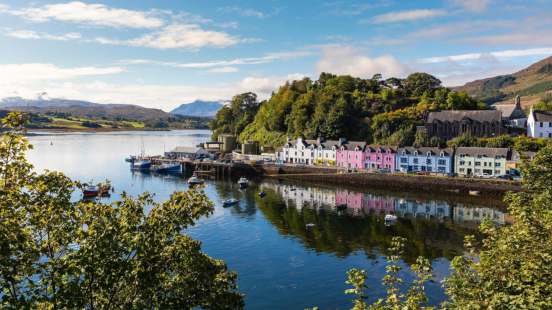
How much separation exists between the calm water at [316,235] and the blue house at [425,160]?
12.9 metres

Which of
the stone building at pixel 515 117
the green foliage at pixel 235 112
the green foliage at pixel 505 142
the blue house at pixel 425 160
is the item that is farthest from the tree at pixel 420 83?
the green foliage at pixel 235 112

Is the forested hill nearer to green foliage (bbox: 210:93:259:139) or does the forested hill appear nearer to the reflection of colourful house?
green foliage (bbox: 210:93:259:139)

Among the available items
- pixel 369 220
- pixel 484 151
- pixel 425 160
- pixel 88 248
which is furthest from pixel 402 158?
pixel 88 248

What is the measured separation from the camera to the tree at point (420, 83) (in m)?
125

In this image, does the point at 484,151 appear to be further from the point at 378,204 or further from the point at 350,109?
the point at 350,109

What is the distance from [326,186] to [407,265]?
42.6 metres

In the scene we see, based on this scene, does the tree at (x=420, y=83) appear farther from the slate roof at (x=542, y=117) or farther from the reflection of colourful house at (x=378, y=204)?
the reflection of colourful house at (x=378, y=204)

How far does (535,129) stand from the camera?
3396 inches

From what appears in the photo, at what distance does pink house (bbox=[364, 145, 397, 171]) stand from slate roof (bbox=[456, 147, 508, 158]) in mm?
12692

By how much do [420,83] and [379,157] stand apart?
49.0 meters

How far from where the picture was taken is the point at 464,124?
304 ft

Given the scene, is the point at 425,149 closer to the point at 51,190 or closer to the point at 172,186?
the point at 172,186

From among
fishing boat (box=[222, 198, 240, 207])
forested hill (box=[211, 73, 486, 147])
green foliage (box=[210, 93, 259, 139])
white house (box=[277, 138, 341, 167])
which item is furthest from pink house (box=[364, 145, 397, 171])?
green foliage (box=[210, 93, 259, 139])

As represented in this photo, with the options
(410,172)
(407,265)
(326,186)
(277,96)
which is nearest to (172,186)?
(326,186)
